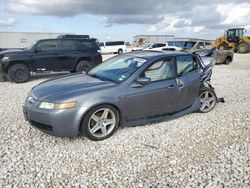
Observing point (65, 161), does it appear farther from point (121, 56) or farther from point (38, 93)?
point (121, 56)

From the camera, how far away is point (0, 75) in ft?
32.8

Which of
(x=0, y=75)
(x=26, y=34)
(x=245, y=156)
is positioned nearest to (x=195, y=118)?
(x=245, y=156)

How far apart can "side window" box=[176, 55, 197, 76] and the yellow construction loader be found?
26286 mm

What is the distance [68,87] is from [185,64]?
2530 millimetres

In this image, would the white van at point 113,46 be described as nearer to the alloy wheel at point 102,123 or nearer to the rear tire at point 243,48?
the rear tire at point 243,48

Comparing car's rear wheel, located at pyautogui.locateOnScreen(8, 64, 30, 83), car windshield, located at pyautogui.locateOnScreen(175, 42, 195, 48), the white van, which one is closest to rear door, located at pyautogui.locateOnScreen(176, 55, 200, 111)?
car's rear wheel, located at pyautogui.locateOnScreen(8, 64, 30, 83)

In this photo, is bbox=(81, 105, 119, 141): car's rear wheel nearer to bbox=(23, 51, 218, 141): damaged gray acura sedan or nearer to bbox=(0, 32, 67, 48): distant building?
bbox=(23, 51, 218, 141): damaged gray acura sedan

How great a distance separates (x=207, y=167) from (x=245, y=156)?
740mm

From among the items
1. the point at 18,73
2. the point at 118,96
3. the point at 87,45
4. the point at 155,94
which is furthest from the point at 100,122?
the point at 87,45

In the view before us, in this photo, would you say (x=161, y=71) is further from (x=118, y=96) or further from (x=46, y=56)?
(x=46, y=56)

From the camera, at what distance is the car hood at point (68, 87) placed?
3.92m

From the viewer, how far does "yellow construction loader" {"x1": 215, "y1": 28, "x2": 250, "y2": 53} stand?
2891 cm

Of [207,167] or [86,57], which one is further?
[86,57]

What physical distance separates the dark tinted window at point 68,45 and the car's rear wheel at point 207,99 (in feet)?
23.0
